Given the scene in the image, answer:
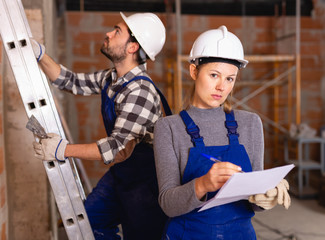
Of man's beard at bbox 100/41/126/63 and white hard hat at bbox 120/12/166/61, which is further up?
white hard hat at bbox 120/12/166/61

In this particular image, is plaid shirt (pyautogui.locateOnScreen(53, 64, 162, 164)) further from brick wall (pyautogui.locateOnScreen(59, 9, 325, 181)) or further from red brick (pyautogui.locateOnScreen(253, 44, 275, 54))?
red brick (pyautogui.locateOnScreen(253, 44, 275, 54))

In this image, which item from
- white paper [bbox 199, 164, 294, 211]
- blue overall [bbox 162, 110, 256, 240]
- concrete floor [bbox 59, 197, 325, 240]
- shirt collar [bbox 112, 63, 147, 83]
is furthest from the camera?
concrete floor [bbox 59, 197, 325, 240]

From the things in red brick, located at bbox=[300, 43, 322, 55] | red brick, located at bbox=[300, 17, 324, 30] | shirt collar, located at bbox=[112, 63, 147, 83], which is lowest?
red brick, located at bbox=[300, 43, 322, 55]

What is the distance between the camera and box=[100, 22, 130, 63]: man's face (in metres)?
1.98

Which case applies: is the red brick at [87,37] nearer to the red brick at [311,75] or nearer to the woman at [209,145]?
the red brick at [311,75]

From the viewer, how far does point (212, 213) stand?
1299 millimetres

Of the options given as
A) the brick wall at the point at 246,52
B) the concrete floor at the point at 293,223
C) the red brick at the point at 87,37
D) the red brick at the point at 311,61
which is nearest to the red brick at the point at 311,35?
the brick wall at the point at 246,52

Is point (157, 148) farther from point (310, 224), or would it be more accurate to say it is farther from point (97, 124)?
point (97, 124)

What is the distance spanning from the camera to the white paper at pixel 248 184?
105 centimetres

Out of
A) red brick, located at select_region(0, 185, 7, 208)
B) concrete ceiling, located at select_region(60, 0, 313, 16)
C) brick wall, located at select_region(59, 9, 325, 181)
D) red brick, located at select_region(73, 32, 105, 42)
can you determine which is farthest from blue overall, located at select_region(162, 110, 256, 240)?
concrete ceiling, located at select_region(60, 0, 313, 16)

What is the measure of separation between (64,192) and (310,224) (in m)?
2.82

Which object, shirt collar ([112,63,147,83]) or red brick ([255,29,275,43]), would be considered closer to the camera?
shirt collar ([112,63,147,83])

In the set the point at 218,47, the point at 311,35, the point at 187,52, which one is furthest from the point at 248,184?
the point at 311,35

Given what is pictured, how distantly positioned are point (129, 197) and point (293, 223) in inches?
92.1
